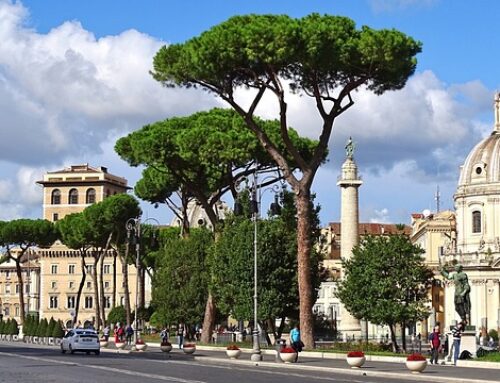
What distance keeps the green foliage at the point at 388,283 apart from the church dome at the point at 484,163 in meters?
41.4

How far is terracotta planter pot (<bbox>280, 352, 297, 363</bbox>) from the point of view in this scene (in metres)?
37.7

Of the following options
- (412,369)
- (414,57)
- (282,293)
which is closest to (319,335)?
(282,293)

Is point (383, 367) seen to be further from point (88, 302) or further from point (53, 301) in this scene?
point (53, 301)

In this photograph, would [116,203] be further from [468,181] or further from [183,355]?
[183,355]

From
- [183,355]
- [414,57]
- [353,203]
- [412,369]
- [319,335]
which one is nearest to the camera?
[412,369]

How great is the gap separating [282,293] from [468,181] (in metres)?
46.7

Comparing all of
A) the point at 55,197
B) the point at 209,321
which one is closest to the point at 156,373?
the point at 209,321

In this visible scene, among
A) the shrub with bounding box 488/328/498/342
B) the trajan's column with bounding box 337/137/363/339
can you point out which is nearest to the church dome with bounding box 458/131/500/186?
the shrub with bounding box 488/328/498/342

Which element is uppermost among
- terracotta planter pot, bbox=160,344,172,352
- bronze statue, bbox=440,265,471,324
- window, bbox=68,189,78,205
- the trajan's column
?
window, bbox=68,189,78,205

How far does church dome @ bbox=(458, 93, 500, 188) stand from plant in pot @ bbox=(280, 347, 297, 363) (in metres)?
58.1

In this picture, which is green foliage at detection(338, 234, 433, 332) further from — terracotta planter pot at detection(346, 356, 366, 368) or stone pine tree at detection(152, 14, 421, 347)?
terracotta planter pot at detection(346, 356, 366, 368)

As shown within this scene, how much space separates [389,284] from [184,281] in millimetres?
16103

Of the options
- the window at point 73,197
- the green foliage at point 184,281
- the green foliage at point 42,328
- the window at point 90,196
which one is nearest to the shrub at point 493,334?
the green foliage at point 184,281

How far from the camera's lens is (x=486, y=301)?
91250 mm
